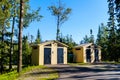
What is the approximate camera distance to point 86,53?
4053 cm

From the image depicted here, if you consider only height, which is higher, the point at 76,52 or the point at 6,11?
the point at 6,11

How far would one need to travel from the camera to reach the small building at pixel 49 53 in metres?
34.6

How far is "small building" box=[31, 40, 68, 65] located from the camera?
34625 mm

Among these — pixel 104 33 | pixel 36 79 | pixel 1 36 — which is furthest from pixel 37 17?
pixel 104 33

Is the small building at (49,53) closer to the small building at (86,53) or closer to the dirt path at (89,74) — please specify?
the small building at (86,53)

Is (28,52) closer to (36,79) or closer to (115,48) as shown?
(115,48)

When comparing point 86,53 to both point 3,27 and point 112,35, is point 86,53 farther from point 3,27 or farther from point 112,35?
point 112,35

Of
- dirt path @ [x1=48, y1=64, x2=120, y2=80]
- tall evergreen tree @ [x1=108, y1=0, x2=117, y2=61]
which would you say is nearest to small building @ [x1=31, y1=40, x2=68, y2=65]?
dirt path @ [x1=48, y1=64, x2=120, y2=80]

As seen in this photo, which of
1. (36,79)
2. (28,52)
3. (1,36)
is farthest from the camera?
(28,52)

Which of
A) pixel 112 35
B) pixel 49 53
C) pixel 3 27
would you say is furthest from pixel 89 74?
pixel 112 35

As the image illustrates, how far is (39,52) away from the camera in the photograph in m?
34.5

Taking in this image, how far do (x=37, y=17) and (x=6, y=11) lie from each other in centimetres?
809

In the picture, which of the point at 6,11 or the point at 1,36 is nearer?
the point at 6,11

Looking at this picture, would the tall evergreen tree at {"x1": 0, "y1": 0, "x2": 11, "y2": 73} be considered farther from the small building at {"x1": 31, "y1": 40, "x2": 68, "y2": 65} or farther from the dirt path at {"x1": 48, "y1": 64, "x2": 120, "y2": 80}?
the dirt path at {"x1": 48, "y1": 64, "x2": 120, "y2": 80}
